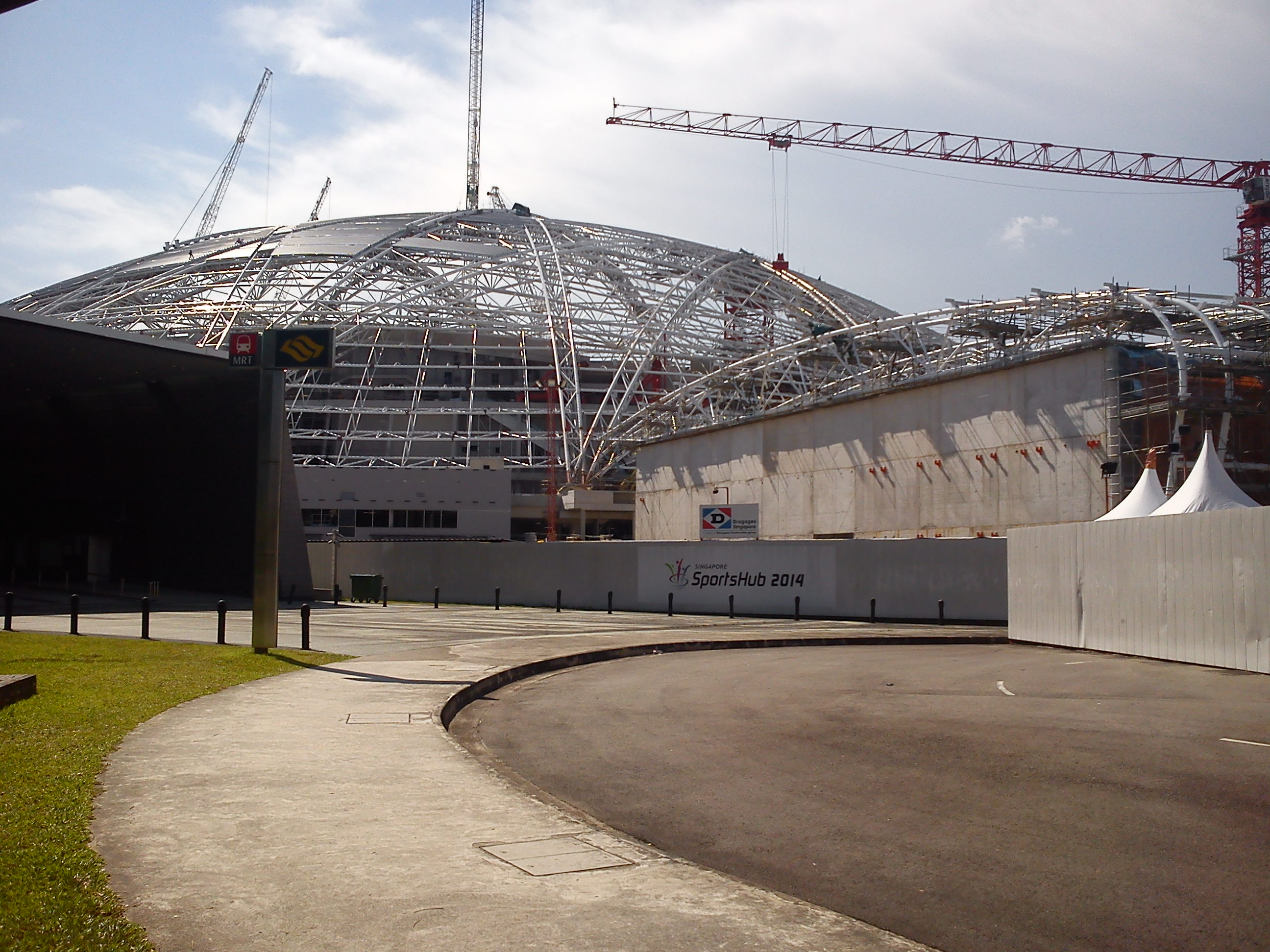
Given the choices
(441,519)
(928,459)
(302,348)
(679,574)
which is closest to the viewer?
(302,348)

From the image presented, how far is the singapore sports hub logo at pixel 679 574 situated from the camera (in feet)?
126

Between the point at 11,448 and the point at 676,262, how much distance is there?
44245 mm

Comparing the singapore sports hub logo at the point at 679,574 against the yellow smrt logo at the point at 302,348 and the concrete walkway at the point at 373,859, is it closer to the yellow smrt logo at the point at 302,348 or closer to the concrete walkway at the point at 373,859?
the yellow smrt logo at the point at 302,348

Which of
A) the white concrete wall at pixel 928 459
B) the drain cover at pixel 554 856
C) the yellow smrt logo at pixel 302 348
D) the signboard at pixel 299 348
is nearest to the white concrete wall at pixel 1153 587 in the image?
the white concrete wall at pixel 928 459

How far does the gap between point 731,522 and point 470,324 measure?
90.2 feet

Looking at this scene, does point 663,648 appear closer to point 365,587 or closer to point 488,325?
point 365,587

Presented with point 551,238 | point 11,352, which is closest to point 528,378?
point 551,238

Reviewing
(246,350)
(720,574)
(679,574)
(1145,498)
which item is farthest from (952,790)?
(679,574)

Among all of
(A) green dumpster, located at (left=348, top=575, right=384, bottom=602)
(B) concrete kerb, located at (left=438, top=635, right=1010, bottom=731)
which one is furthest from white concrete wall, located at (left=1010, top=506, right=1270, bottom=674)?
(A) green dumpster, located at (left=348, top=575, right=384, bottom=602)

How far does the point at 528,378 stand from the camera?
237ft

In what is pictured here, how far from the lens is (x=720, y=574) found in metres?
37.6

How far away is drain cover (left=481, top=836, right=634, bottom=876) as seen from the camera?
660cm

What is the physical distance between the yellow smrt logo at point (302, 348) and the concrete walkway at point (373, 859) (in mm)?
8427

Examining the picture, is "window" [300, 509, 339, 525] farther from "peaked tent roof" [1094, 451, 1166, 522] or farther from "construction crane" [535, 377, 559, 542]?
"peaked tent roof" [1094, 451, 1166, 522]
